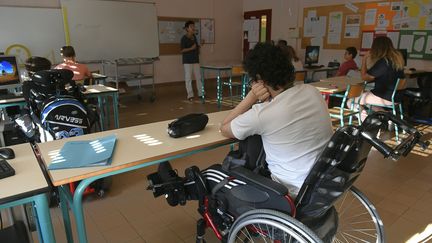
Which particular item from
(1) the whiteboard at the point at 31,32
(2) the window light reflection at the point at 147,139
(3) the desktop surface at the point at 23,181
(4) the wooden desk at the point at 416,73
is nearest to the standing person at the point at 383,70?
(4) the wooden desk at the point at 416,73

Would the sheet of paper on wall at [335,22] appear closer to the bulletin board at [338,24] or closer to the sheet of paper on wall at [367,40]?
the bulletin board at [338,24]

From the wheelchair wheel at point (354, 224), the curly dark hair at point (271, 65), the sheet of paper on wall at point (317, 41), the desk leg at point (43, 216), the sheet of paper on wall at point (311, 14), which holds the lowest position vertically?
the wheelchair wheel at point (354, 224)

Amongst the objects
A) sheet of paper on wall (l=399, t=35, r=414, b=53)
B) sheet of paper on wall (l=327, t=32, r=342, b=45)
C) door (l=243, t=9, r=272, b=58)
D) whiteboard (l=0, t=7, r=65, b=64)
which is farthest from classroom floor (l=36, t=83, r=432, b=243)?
door (l=243, t=9, r=272, b=58)

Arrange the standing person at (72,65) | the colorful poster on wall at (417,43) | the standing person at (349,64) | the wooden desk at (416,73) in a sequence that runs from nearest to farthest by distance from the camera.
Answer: the standing person at (72,65) < the wooden desk at (416,73) < the standing person at (349,64) < the colorful poster on wall at (417,43)

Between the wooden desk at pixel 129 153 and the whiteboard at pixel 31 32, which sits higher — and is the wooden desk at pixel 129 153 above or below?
below

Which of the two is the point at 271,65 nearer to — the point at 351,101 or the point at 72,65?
the point at 351,101

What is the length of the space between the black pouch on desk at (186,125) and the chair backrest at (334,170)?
0.69 m

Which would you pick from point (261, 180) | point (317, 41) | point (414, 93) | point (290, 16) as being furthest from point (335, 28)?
point (261, 180)

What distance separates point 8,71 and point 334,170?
321cm

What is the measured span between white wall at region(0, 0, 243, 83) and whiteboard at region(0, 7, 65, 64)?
7.22 ft

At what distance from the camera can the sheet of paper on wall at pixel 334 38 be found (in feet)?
21.2

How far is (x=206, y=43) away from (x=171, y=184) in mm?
6999

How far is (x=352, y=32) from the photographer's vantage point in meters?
6.24

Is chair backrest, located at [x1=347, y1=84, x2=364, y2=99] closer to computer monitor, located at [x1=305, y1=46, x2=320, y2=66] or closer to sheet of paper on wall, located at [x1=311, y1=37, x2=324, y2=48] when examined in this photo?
computer monitor, located at [x1=305, y1=46, x2=320, y2=66]
